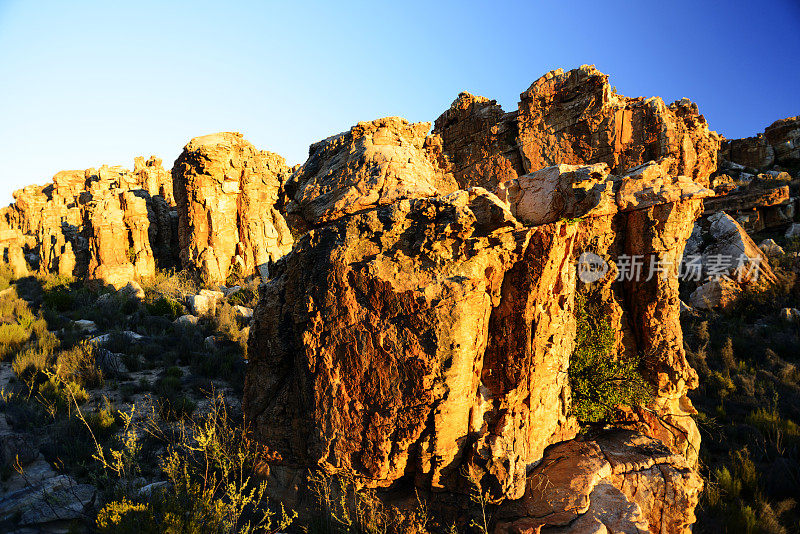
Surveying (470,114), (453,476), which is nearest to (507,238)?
(453,476)

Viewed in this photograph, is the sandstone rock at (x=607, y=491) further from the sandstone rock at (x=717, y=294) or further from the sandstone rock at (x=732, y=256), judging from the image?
the sandstone rock at (x=732, y=256)

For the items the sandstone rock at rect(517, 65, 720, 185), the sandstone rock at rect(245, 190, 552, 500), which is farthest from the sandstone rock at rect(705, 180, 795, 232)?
the sandstone rock at rect(245, 190, 552, 500)

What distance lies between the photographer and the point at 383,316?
13.4 feet

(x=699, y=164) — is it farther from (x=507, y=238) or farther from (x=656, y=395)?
(x=507, y=238)

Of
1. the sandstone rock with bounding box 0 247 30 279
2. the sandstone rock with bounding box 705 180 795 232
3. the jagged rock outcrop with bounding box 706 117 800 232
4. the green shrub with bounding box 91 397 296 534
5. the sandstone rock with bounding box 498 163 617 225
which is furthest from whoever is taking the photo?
the jagged rock outcrop with bounding box 706 117 800 232

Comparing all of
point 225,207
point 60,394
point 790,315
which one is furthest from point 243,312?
point 790,315

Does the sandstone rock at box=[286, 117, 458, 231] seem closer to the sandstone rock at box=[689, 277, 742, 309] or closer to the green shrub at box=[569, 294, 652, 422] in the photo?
the green shrub at box=[569, 294, 652, 422]

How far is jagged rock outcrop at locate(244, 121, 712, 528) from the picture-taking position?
13.0 feet

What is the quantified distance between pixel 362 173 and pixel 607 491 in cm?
438

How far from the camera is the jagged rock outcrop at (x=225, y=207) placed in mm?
18500

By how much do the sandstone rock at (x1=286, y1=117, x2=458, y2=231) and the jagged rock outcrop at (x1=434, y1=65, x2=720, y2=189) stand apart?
2.24 m

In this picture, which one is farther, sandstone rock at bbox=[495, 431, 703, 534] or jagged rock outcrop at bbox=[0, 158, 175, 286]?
jagged rock outcrop at bbox=[0, 158, 175, 286]

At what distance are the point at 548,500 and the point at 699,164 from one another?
803 cm

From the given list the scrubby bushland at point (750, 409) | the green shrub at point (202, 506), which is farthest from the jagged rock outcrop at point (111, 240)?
the scrubby bushland at point (750, 409)
